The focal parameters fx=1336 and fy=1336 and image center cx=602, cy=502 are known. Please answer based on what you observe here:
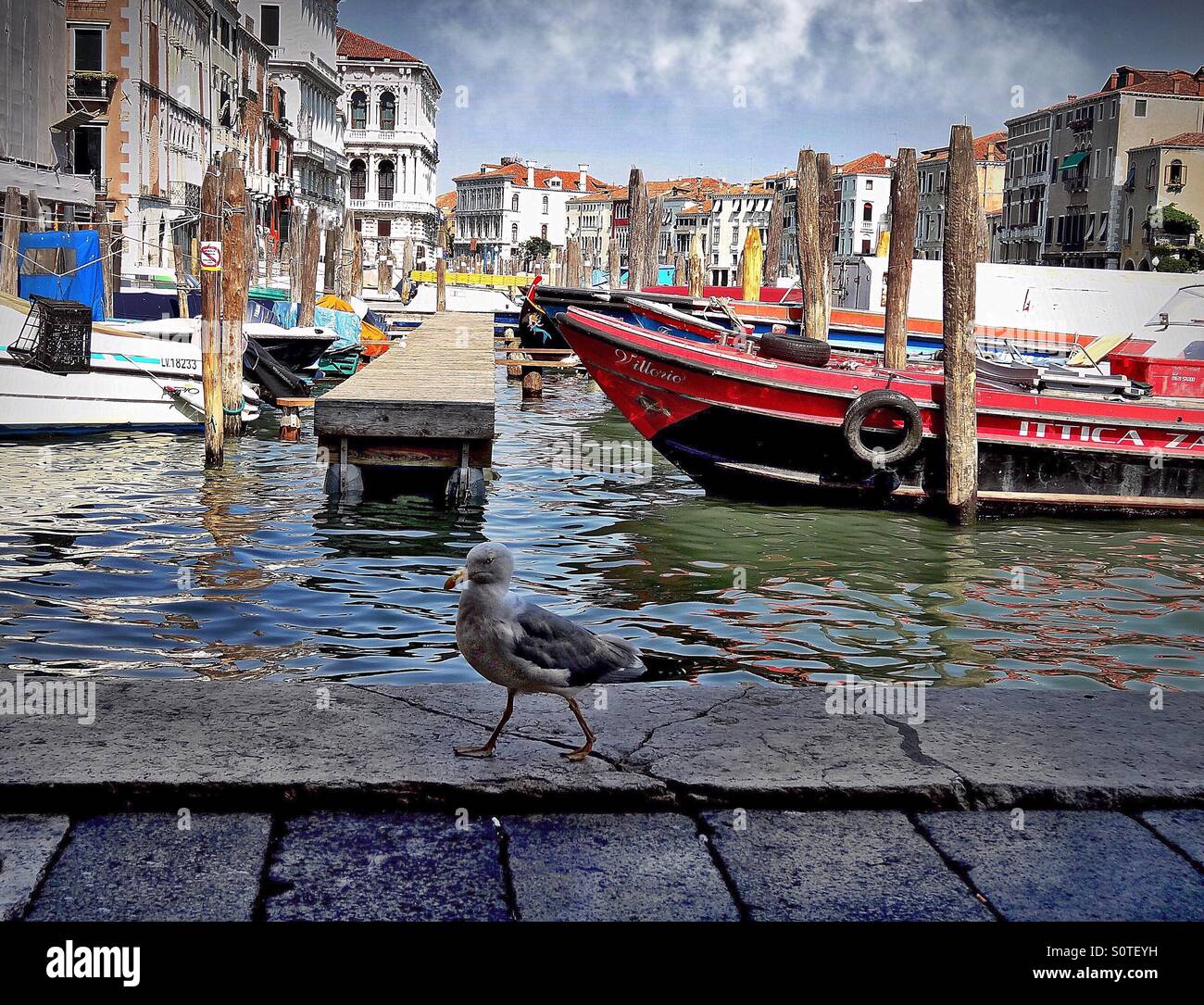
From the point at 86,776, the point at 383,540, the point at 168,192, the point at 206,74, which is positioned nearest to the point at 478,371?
the point at 383,540

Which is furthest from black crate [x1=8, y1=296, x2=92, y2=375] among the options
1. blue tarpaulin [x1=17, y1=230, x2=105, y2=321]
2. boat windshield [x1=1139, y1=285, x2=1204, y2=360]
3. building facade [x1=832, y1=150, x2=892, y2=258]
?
building facade [x1=832, y1=150, x2=892, y2=258]

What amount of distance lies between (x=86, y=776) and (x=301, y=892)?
0.75 metres

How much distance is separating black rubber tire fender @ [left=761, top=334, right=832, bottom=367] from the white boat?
7.94 metres

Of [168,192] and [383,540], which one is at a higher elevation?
[168,192]

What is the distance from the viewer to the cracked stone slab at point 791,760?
3451 mm

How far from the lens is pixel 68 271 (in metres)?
21.2

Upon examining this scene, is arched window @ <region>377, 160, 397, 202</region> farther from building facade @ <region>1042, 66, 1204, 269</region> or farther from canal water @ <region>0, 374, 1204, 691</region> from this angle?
canal water @ <region>0, 374, 1204, 691</region>

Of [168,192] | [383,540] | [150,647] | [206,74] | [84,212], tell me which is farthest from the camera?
[206,74]

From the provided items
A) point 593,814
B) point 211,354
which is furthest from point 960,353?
point 593,814

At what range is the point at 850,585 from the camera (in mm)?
10258

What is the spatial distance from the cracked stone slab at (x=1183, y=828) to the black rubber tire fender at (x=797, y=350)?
10.5 metres

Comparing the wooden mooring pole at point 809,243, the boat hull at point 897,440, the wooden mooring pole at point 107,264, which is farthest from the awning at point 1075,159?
the boat hull at point 897,440

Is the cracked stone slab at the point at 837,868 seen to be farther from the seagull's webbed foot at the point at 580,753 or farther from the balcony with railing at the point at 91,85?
the balcony with railing at the point at 91,85
